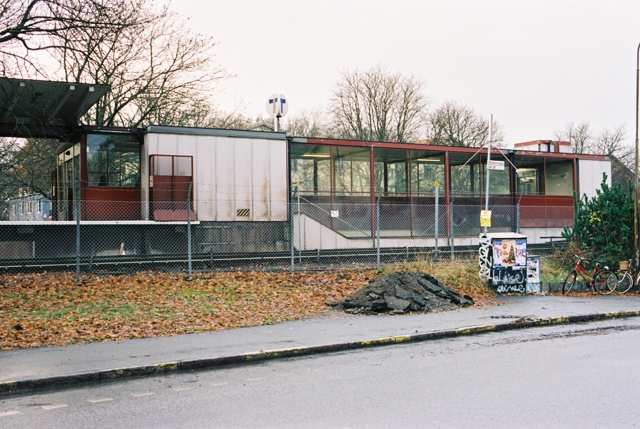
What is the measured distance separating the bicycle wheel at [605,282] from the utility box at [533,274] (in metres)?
1.48

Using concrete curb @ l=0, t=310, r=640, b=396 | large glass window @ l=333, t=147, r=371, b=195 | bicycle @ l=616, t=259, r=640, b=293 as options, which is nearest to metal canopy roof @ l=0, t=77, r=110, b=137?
large glass window @ l=333, t=147, r=371, b=195

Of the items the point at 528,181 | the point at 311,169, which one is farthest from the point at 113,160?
the point at 528,181

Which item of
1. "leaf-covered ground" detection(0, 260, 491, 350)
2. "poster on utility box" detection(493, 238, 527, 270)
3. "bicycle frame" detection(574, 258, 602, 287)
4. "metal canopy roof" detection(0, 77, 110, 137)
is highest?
"metal canopy roof" detection(0, 77, 110, 137)

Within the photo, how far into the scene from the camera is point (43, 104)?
18344mm

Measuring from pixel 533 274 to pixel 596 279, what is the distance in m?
1.72

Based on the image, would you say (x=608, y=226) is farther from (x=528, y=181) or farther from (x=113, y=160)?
(x=113, y=160)

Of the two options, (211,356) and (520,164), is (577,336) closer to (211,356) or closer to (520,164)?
(211,356)

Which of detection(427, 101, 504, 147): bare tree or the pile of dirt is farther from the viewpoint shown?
detection(427, 101, 504, 147): bare tree

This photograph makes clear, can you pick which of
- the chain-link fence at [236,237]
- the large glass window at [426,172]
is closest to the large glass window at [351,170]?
the chain-link fence at [236,237]

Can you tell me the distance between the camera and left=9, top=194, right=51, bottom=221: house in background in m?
24.1

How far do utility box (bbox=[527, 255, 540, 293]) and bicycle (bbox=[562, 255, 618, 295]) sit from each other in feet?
2.30

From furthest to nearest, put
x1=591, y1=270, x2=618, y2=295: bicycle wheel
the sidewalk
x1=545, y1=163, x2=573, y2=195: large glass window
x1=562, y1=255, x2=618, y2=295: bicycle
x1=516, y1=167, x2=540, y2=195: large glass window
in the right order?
x1=545, y1=163, x2=573, y2=195: large glass window < x1=516, y1=167, x2=540, y2=195: large glass window < x1=591, y1=270, x2=618, y2=295: bicycle wheel < x1=562, y1=255, x2=618, y2=295: bicycle < the sidewalk

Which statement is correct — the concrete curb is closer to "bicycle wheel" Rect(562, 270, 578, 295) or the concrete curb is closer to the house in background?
"bicycle wheel" Rect(562, 270, 578, 295)

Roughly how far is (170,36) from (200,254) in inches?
540
